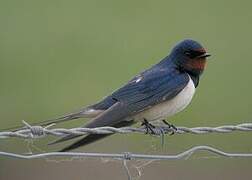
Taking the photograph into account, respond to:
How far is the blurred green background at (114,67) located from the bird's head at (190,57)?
1.06 meters

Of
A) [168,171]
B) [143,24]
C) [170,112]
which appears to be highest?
[143,24]

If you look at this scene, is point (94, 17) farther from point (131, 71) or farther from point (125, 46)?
point (131, 71)

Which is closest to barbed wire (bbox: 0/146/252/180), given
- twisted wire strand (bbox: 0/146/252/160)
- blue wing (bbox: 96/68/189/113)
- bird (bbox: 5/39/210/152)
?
twisted wire strand (bbox: 0/146/252/160)

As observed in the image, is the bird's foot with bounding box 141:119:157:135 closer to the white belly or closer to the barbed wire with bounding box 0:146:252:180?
the white belly

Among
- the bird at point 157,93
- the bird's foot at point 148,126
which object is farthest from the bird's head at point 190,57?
the bird's foot at point 148,126

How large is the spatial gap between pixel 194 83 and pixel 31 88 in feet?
15.0

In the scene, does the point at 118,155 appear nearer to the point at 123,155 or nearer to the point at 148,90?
the point at 123,155

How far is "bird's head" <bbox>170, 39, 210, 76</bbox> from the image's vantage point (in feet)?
14.9

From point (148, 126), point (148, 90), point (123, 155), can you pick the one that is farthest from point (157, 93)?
point (123, 155)

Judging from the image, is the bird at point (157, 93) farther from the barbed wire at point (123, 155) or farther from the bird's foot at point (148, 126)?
the barbed wire at point (123, 155)

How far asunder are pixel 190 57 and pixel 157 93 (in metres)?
0.27

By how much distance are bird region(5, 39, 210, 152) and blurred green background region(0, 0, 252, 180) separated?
1080 millimetres

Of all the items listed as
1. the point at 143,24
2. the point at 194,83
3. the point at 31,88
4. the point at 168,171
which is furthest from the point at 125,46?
the point at 194,83

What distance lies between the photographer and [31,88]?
8961 millimetres
